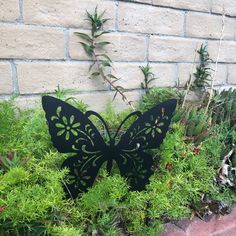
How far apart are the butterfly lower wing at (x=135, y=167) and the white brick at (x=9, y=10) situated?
0.51 m

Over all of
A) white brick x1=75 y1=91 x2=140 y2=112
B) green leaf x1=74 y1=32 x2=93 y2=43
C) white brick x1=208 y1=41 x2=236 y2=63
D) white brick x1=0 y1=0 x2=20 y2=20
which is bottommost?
white brick x1=75 y1=91 x2=140 y2=112

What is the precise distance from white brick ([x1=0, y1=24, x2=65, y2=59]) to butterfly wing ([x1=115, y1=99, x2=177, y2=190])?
0.43 m

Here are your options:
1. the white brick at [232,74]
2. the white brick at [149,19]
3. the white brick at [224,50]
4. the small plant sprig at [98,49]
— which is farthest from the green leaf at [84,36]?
the white brick at [232,74]

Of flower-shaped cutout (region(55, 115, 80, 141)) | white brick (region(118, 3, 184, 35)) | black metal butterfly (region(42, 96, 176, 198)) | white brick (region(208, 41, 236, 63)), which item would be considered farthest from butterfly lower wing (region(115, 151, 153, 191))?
white brick (region(208, 41, 236, 63))

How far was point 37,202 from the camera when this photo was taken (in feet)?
1.96

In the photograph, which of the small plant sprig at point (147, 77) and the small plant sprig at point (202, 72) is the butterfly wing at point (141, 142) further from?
the small plant sprig at point (202, 72)

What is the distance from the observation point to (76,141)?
70 cm

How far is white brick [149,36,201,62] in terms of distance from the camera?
4.01 feet

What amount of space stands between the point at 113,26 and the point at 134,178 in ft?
1.87

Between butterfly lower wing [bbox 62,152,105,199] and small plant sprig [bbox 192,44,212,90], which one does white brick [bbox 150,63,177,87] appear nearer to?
small plant sprig [bbox 192,44,212,90]

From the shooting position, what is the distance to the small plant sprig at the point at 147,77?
1.20 m

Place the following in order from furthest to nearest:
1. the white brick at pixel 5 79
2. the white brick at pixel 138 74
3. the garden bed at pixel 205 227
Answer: the white brick at pixel 138 74 < the white brick at pixel 5 79 < the garden bed at pixel 205 227

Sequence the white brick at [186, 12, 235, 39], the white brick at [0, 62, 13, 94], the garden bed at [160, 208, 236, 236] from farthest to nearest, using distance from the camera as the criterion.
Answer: the white brick at [186, 12, 235, 39] → the white brick at [0, 62, 13, 94] → the garden bed at [160, 208, 236, 236]

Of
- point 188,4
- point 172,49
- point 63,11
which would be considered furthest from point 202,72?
point 63,11
